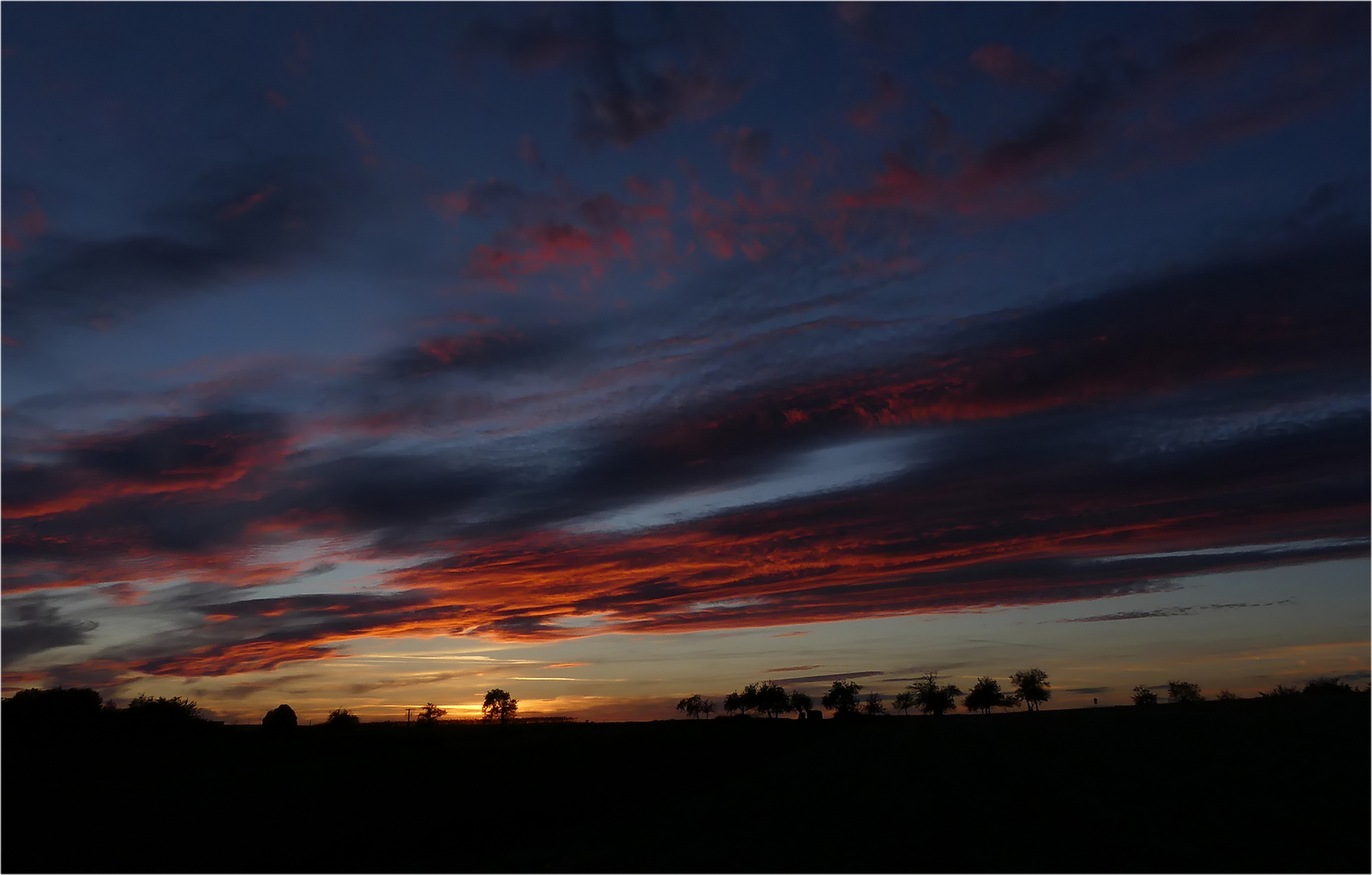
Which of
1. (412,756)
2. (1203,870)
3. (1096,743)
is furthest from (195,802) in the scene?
(1096,743)

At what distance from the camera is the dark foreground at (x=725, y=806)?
30.5 metres

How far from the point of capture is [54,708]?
7738 cm

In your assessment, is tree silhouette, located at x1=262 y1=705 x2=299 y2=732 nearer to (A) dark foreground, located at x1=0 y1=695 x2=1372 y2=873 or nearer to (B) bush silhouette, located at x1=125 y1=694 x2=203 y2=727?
(B) bush silhouette, located at x1=125 y1=694 x2=203 y2=727

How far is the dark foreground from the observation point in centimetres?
3045

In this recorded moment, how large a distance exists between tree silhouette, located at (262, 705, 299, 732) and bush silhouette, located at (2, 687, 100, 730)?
2357 cm

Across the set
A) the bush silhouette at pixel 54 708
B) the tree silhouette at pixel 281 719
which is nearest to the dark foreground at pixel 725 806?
the bush silhouette at pixel 54 708

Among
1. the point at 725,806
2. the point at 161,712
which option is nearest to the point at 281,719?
the point at 161,712

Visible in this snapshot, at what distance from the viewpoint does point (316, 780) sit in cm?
4516

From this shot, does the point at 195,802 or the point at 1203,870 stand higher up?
the point at 195,802

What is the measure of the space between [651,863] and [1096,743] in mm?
37175

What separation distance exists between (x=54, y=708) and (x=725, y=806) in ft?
237

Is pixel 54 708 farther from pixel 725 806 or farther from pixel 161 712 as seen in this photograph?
pixel 725 806

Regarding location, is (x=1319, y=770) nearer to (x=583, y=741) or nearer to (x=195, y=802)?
(x=583, y=741)

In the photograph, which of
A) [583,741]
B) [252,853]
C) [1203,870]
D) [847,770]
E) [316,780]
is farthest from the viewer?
[583,741]
